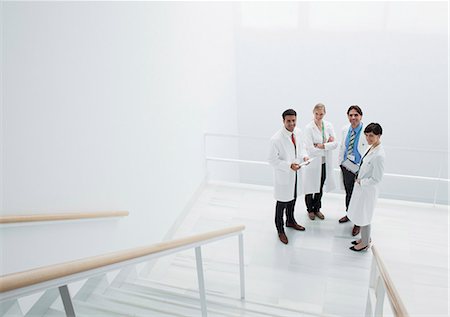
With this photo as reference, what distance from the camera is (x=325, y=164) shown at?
181 inches

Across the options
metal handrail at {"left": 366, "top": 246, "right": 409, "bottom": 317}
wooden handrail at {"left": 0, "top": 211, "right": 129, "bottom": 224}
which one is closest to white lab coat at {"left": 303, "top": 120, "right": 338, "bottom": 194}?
wooden handrail at {"left": 0, "top": 211, "right": 129, "bottom": 224}

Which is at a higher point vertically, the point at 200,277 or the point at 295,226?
the point at 200,277

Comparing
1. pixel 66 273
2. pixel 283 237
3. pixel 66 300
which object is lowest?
pixel 283 237

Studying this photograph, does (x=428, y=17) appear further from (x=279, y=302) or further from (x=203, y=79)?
(x=279, y=302)

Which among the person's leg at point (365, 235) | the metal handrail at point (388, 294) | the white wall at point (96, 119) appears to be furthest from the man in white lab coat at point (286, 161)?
the metal handrail at point (388, 294)

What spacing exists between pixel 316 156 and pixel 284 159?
0.47m

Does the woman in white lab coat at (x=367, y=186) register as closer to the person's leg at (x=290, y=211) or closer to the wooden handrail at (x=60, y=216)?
the person's leg at (x=290, y=211)

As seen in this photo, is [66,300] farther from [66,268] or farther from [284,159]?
[284,159]

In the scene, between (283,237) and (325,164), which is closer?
(283,237)

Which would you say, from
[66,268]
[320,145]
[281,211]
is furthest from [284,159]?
[66,268]

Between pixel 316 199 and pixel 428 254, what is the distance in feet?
4.13

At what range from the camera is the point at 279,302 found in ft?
11.7

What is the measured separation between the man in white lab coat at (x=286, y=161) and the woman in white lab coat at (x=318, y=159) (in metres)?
0.13

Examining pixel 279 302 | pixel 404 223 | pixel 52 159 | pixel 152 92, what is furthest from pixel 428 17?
pixel 52 159
